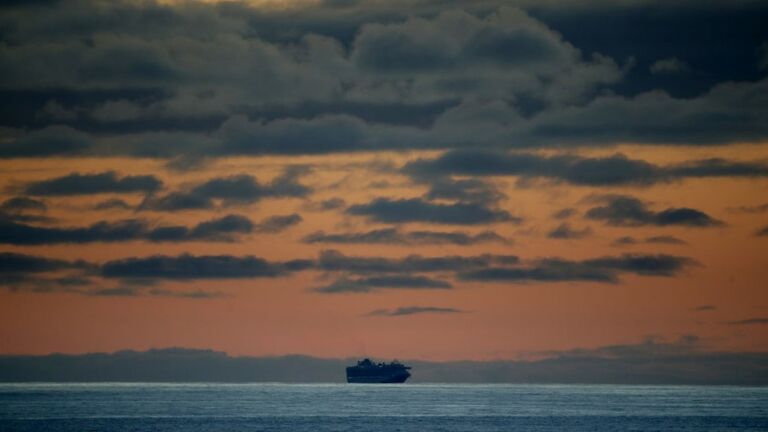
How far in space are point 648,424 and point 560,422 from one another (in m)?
15.6

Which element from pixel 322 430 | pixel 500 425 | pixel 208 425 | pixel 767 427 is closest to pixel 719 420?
pixel 767 427

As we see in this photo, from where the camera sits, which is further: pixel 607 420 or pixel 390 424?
pixel 607 420

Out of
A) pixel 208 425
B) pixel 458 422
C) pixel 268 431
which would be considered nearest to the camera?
pixel 268 431

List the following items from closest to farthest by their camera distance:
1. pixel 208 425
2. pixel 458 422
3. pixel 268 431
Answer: pixel 268 431 → pixel 208 425 → pixel 458 422

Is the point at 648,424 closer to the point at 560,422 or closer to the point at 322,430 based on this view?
the point at 560,422

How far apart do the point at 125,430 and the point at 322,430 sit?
2808 cm

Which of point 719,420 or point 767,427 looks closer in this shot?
point 767,427

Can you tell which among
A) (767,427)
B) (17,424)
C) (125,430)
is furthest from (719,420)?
(17,424)

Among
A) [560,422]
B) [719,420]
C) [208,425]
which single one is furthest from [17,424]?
[719,420]

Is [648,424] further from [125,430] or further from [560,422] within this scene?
[125,430]

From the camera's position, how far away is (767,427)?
7072 inches

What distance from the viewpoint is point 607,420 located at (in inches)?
7751

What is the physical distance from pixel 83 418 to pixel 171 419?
15432 millimetres

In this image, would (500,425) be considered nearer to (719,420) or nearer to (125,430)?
(719,420)
